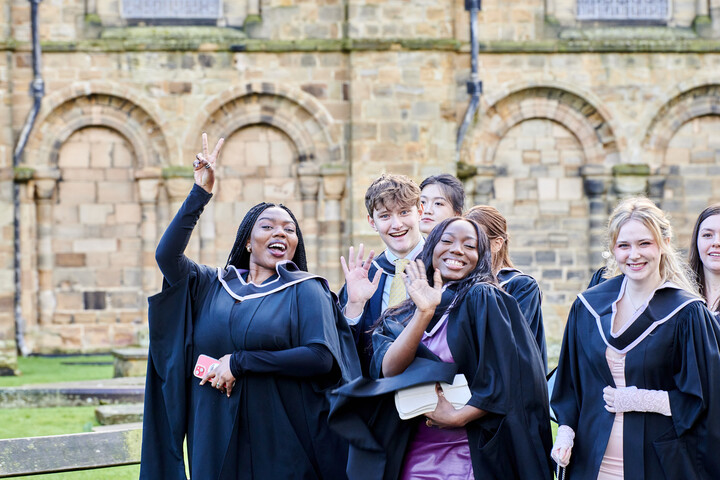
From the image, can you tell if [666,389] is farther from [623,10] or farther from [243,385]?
[623,10]

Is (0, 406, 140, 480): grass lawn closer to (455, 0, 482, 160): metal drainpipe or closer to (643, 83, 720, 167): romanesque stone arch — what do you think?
(455, 0, 482, 160): metal drainpipe

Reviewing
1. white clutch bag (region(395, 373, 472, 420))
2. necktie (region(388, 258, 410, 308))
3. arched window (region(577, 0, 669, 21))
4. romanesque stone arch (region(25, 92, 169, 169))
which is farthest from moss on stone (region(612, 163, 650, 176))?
white clutch bag (region(395, 373, 472, 420))

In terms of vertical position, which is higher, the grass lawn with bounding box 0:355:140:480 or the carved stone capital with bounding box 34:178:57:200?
the carved stone capital with bounding box 34:178:57:200

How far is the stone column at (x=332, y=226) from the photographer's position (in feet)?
56.4

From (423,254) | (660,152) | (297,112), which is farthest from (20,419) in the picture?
(660,152)

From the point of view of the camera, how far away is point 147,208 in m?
17.3

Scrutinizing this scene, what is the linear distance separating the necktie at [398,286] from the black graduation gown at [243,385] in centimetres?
37

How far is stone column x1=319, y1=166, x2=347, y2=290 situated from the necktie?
11364 mm

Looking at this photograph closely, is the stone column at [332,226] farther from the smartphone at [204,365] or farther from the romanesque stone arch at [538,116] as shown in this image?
the smartphone at [204,365]

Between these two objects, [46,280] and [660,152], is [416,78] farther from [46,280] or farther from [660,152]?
[46,280]

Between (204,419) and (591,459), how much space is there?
1774 millimetres

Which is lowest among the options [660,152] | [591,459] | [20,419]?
[20,419]

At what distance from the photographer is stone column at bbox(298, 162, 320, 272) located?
17.2 metres

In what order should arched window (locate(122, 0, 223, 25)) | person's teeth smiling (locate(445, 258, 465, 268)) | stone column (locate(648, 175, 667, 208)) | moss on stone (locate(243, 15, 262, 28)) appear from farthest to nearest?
stone column (locate(648, 175, 667, 208))
arched window (locate(122, 0, 223, 25))
moss on stone (locate(243, 15, 262, 28))
person's teeth smiling (locate(445, 258, 465, 268))
